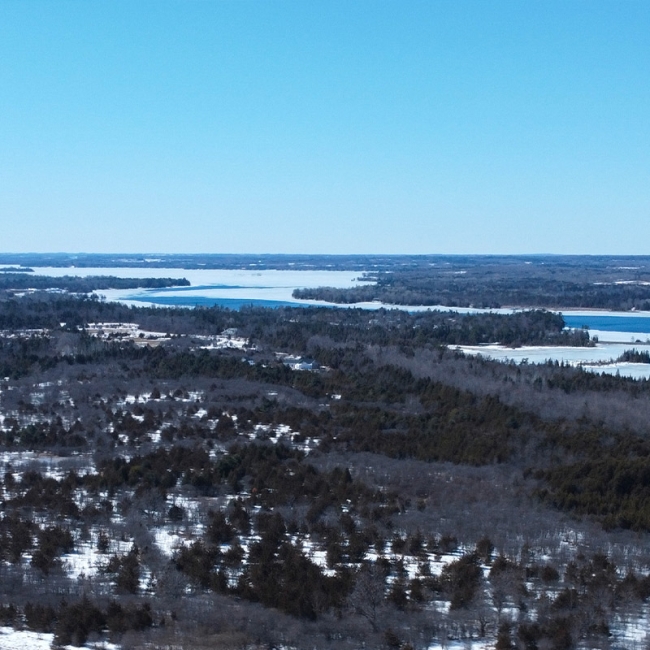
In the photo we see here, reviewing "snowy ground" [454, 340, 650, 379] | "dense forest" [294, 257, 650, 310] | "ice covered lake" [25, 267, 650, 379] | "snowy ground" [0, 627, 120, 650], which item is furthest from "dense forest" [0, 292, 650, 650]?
"dense forest" [294, 257, 650, 310]

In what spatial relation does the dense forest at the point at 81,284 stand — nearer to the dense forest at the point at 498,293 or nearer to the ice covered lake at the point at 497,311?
the ice covered lake at the point at 497,311

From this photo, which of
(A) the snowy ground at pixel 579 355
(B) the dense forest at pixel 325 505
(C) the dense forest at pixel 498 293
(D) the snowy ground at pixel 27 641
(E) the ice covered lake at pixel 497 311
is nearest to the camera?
(D) the snowy ground at pixel 27 641

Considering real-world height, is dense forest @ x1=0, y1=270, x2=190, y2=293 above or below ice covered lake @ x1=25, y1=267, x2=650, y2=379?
above

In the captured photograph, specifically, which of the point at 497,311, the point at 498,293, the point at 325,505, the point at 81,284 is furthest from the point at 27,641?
the point at 81,284

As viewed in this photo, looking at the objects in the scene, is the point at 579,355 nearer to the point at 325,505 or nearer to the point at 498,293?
the point at 325,505

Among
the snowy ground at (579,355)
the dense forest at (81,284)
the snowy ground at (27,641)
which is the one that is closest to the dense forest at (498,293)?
the dense forest at (81,284)

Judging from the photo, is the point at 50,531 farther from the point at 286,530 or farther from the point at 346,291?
the point at 346,291

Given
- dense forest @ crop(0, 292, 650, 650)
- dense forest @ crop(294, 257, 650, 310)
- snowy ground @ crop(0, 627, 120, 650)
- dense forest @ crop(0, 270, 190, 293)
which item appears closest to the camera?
snowy ground @ crop(0, 627, 120, 650)

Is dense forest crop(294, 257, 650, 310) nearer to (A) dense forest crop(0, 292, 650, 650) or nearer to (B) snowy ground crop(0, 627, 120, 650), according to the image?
(A) dense forest crop(0, 292, 650, 650)
